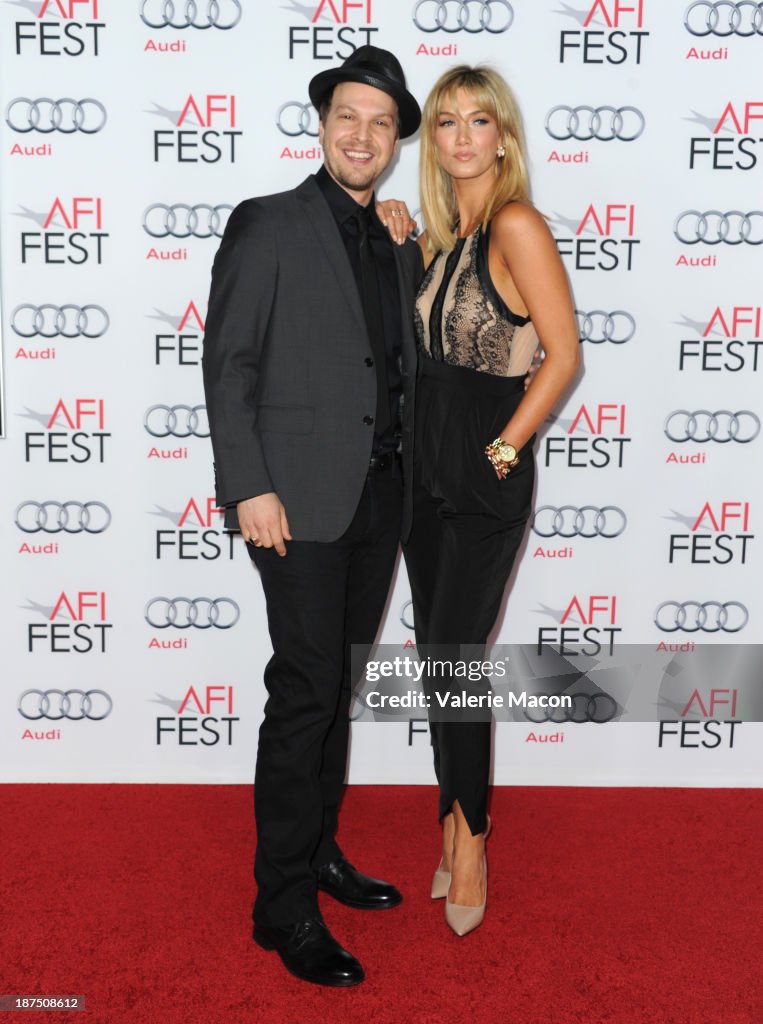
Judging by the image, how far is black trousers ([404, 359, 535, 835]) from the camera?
268cm

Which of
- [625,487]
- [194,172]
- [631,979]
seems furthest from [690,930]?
[194,172]

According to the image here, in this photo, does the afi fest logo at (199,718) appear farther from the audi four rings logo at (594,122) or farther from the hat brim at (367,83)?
the audi four rings logo at (594,122)

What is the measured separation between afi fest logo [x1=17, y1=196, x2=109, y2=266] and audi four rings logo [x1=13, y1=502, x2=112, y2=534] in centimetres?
82

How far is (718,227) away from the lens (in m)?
3.36

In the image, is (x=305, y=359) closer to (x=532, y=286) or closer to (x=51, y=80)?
(x=532, y=286)

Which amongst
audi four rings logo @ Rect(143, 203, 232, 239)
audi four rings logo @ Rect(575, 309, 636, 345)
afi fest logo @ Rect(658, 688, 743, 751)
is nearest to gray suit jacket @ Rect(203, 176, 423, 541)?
audi four rings logo @ Rect(143, 203, 232, 239)

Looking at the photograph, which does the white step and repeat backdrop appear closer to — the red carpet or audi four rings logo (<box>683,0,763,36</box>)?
audi four rings logo (<box>683,0,763,36</box>)

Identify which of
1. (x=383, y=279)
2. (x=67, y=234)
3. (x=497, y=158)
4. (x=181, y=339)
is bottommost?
(x=181, y=339)

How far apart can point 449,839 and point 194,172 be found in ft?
7.37

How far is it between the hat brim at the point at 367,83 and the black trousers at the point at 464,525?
2.22ft

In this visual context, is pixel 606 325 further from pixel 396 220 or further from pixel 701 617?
pixel 701 617

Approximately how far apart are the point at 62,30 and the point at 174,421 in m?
1.30

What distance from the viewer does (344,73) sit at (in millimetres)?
2596

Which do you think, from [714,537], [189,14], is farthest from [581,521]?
[189,14]
